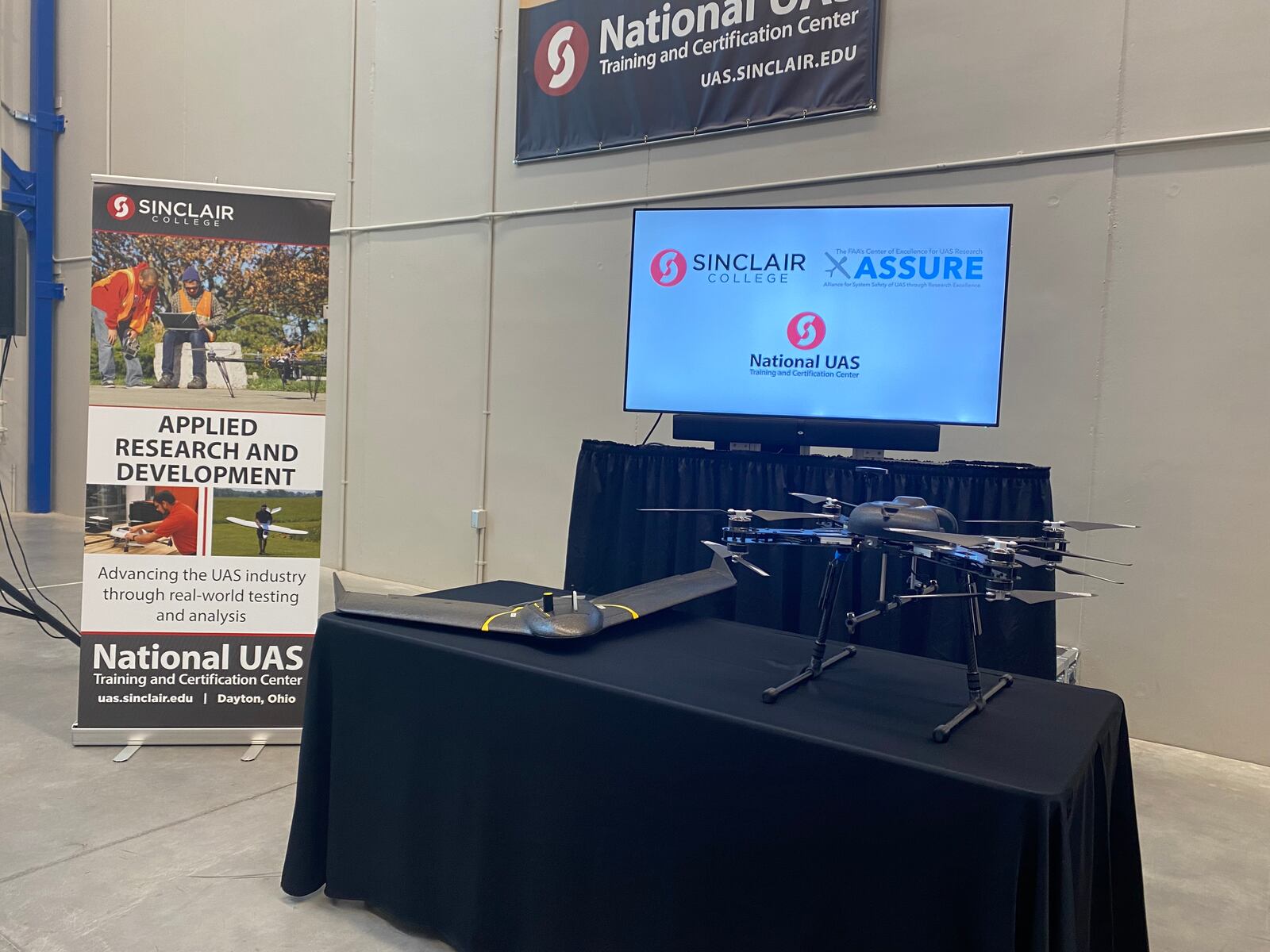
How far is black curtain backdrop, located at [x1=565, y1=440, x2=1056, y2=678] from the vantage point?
263 centimetres

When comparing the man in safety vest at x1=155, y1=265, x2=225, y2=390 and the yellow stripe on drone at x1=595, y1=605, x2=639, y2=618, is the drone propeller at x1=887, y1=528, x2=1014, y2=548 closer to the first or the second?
the yellow stripe on drone at x1=595, y1=605, x2=639, y2=618

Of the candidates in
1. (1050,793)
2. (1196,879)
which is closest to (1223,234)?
(1196,879)

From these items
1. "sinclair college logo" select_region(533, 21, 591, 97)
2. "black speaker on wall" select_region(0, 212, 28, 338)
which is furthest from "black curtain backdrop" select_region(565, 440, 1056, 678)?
"sinclair college logo" select_region(533, 21, 591, 97)

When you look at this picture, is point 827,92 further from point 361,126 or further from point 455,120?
point 361,126

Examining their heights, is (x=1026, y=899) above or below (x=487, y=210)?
below

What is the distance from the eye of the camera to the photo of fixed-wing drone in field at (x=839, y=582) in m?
1.30

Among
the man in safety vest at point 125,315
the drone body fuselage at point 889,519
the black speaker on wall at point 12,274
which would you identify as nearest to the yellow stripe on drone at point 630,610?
the drone body fuselage at point 889,519

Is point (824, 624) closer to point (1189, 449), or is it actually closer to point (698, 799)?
point (698, 799)

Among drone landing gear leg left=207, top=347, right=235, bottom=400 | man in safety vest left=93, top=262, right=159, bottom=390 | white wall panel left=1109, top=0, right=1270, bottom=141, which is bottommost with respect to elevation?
drone landing gear leg left=207, top=347, right=235, bottom=400

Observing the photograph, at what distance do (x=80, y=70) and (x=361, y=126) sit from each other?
3489 millimetres

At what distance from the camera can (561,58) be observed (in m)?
4.76

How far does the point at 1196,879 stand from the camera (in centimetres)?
230

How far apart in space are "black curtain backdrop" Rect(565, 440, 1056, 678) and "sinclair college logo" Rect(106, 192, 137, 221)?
156cm

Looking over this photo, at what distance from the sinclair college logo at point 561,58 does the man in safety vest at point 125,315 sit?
8.70 feet
